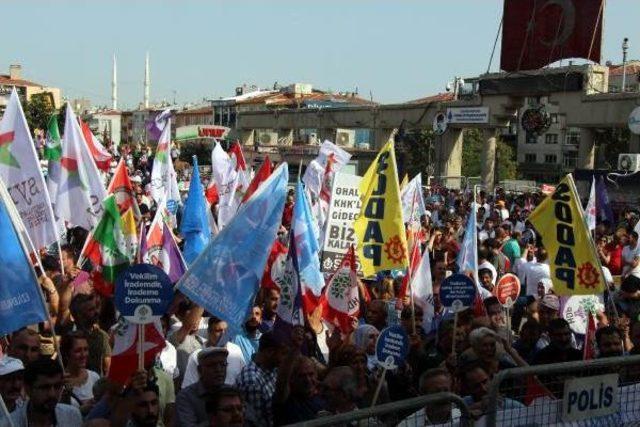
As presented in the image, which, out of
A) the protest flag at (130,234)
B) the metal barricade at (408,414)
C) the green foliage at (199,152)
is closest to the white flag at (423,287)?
the protest flag at (130,234)

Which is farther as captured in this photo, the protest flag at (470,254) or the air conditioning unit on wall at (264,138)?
the air conditioning unit on wall at (264,138)

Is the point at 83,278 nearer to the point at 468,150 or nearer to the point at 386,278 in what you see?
the point at 386,278

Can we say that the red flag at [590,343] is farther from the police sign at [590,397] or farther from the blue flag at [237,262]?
the blue flag at [237,262]

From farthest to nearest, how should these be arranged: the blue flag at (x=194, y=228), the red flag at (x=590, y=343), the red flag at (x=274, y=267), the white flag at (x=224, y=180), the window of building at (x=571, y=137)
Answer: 1. the window of building at (x=571, y=137)
2. the white flag at (x=224, y=180)
3. the blue flag at (x=194, y=228)
4. the red flag at (x=274, y=267)
5. the red flag at (x=590, y=343)

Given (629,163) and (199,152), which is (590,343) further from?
(199,152)

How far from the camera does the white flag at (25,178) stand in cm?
839

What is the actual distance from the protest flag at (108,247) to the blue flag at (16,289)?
2543 mm

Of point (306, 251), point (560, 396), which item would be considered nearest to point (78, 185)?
point (306, 251)

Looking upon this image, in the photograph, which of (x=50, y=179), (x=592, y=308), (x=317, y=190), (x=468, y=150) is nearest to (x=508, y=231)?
(x=317, y=190)

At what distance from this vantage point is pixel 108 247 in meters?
8.55

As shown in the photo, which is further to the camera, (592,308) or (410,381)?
(592,308)

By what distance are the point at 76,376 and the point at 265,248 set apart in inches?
66.6

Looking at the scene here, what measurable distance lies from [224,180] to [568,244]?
28.7ft

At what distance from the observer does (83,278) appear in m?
8.19
